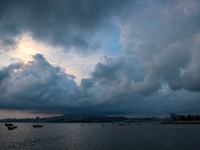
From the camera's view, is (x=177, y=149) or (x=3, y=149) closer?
(x=177, y=149)

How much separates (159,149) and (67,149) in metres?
31.4

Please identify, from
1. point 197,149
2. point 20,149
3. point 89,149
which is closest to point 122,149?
point 89,149

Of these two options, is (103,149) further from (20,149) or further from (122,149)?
(20,149)

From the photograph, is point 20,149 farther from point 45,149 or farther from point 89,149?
point 89,149

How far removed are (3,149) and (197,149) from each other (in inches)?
2682

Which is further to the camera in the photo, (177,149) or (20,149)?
(20,149)

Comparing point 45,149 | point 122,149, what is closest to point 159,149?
point 122,149

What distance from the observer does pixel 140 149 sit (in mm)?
59750

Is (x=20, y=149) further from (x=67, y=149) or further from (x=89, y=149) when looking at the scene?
(x=89, y=149)

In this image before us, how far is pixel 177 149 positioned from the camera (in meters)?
59.7

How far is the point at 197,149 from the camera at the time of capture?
5931 centimetres

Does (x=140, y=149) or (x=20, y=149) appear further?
(x=20, y=149)

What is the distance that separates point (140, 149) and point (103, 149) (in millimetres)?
12539

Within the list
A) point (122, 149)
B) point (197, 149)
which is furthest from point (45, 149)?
point (197, 149)
